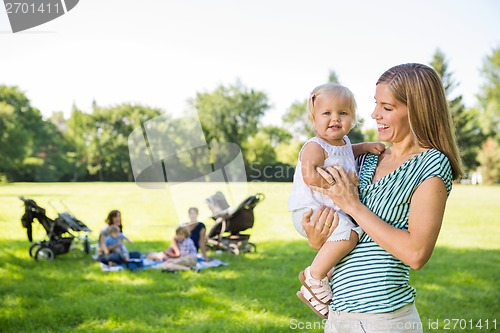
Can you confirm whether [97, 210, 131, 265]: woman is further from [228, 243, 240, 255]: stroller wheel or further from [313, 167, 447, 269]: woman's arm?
[313, 167, 447, 269]: woman's arm

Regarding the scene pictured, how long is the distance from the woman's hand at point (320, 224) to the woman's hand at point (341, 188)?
6cm

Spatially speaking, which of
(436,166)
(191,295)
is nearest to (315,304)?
(436,166)

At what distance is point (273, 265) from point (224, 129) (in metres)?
19.6

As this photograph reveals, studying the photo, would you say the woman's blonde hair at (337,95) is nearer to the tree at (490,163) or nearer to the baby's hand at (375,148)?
the baby's hand at (375,148)

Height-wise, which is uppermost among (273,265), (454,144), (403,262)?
(454,144)

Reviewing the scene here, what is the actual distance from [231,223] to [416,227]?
5.82m

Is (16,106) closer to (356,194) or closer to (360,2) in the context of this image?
(360,2)

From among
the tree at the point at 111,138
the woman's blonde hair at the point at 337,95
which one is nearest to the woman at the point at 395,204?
the woman's blonde hair at the point at 337,95

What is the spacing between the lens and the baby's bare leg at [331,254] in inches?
50.3

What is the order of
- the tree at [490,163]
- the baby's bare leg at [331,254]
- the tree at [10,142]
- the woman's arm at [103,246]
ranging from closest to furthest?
the baby's bare leg at [331,254], the woman's arm at [103,246], the tree at [10,142], the tree at [490,163]

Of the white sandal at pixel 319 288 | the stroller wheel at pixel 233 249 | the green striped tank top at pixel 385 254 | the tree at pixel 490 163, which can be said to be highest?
the green striped tank top at pixel 385 254

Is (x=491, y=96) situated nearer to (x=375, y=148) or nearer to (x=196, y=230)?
(x=196, y=230)

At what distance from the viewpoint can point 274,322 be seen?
3965 millimetres

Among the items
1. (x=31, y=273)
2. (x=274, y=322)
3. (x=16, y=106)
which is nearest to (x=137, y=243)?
(x=31, y=273)
